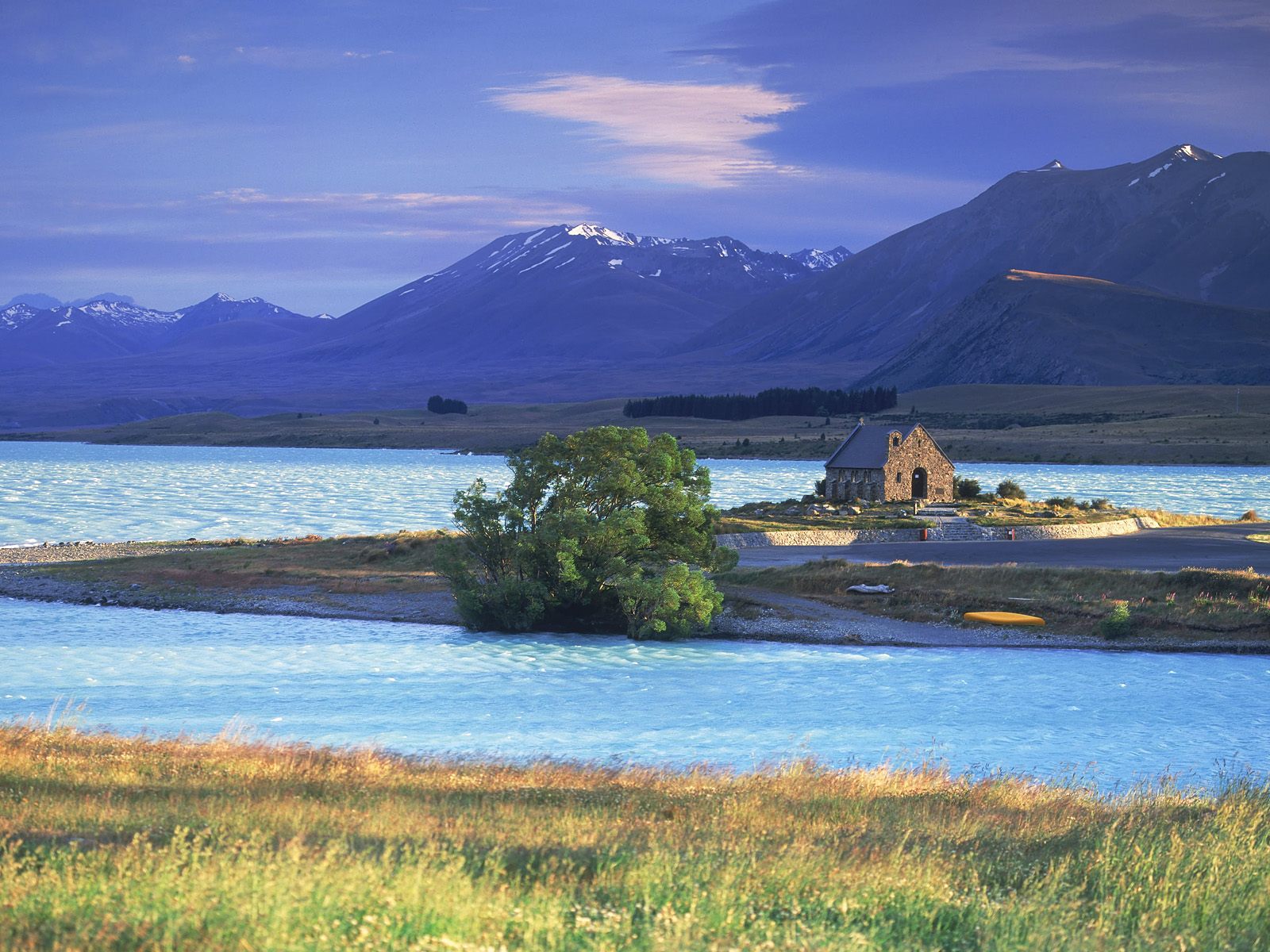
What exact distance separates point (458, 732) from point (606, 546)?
13986 mm

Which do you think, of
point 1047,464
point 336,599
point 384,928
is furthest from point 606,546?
point 1047,464

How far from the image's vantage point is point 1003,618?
43.1 m

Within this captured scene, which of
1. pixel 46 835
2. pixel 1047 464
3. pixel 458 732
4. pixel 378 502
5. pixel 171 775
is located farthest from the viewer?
pixel 1047 464

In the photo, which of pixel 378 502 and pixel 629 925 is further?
pixel 378 502

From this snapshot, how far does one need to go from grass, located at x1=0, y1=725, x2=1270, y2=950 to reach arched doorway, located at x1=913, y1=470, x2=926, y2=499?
197 feet

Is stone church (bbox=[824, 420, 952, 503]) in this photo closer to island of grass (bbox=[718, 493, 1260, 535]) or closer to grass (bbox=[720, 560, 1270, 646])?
island of grass (bbox=[718, 493, 1260, 535])

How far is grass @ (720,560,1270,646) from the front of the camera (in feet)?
136

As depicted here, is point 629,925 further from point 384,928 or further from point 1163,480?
point 1163,480

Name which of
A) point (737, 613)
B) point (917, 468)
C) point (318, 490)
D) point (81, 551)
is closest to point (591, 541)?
point (737, 613)

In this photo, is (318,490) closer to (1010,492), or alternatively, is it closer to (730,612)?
(1010,492)

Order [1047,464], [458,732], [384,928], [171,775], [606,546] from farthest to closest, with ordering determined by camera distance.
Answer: [1047,464] → [606,546] → [458,732] → [171,775] → [384,928]

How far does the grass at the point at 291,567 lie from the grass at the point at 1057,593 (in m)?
15.6

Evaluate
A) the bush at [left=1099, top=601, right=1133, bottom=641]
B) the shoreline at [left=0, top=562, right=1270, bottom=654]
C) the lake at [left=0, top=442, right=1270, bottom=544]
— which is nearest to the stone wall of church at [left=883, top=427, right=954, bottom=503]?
the lake at [left=0, top=442, right=1270, bottom=544]

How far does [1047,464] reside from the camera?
6117 inches
